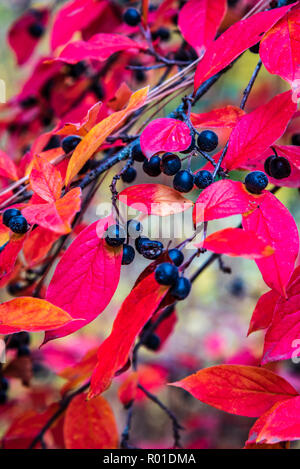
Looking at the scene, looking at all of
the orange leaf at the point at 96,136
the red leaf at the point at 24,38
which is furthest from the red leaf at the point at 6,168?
the red leaf at the point at 24,38

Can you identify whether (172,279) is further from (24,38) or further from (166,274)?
(24,38)

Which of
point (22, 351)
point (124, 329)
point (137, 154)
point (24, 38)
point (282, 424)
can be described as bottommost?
point (22, 351)

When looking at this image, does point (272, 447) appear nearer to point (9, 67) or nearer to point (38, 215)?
point (38, 215)

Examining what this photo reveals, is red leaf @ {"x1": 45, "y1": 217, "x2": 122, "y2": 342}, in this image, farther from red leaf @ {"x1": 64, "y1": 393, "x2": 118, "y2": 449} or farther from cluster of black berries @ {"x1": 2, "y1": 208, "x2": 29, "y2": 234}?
red leaf @ {"x1": 64, "y1": 393, "x2": 118, "y2": 449}

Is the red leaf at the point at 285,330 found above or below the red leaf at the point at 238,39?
below

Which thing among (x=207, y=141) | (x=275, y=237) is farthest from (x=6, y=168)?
(x=275, y=237)

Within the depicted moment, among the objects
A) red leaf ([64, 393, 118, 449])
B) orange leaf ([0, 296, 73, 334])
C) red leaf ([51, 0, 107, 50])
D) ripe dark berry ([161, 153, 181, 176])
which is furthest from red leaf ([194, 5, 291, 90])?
red leaf ([64, 393, 118, 449])

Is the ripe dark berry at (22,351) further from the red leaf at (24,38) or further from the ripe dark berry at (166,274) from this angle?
the red leaf at (24,38)
